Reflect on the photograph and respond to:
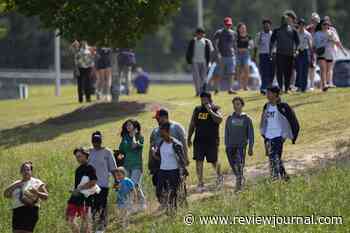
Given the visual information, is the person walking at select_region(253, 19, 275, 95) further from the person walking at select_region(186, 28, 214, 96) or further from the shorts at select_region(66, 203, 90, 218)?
the shorts at select_region(66, 203, 90, 218)

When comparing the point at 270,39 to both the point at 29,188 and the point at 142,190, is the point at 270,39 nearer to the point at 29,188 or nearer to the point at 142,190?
the point at 142,190

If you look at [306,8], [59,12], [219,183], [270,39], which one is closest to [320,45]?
[270,39]

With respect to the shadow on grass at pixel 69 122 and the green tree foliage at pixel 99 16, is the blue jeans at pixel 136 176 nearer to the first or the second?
the shadow on grass at pixel 69 122

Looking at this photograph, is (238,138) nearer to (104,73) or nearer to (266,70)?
(266,70)

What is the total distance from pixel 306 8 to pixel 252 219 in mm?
67785

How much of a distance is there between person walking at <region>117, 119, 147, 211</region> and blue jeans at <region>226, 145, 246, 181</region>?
60.8 inches

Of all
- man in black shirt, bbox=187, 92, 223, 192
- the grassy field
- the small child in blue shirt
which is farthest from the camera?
man in black shirt, bbox=187, 92, 223, 192

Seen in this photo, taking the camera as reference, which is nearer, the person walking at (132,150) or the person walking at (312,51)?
the person walking at (132,150)

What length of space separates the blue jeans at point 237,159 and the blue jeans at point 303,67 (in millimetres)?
8871

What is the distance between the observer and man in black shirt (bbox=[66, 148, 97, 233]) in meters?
20.0

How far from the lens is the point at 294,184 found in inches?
799

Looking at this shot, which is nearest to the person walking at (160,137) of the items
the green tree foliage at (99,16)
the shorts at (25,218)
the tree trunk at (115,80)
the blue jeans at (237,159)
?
the blue jeans at (237,159)

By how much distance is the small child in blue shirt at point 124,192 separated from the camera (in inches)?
804

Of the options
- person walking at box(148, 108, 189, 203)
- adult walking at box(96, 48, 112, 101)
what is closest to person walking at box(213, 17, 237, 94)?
adult walking at box(96, 48, 112, 101)
